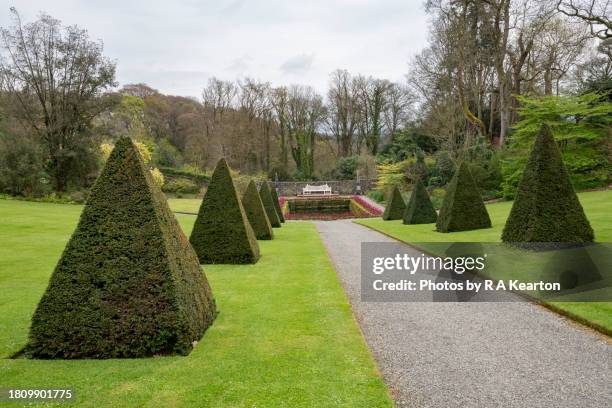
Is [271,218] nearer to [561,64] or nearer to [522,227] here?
[522,227]

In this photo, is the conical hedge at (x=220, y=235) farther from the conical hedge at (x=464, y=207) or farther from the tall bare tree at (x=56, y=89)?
the tall bare tree at (x=56, y=89)

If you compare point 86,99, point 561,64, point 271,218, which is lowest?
A: point 271,218

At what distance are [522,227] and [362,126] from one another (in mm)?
48131

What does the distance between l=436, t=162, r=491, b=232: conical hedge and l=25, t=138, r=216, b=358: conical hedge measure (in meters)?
12.9

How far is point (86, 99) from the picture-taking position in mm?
32719

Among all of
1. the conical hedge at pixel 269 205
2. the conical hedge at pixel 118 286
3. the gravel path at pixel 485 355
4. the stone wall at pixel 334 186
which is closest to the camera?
the gravel path at pixel 485 355

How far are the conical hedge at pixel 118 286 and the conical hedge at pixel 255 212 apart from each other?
1082 cm

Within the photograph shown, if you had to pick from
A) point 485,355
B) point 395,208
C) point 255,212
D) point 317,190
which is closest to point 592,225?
point 485,355

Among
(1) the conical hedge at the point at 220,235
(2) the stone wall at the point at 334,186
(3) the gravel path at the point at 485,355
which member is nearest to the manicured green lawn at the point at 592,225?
(3) the gravel path at the point at 485,355

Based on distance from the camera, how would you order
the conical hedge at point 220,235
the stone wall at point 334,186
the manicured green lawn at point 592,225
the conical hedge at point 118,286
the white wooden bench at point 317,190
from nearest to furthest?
the conical hedge at point 118,286, the manicured green lawn at point 592,225, the conical hedge at point 220,235, the white wooden bench at point 317,190, the stone wall at point 334,186

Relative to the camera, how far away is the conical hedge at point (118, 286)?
4559mm

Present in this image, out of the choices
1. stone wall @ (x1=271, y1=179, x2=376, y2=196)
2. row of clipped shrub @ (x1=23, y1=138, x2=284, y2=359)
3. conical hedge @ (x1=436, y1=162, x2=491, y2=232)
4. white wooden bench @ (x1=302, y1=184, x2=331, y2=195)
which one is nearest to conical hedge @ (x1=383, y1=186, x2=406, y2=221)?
conical hedge @ (x1=436, y1=162, x2=491, y2=232)

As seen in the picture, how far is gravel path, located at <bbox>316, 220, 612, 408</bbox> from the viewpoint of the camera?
387 cm

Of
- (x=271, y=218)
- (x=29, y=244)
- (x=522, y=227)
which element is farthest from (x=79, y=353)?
(x=271, y=218)
